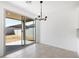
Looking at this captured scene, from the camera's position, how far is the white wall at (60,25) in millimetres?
2977

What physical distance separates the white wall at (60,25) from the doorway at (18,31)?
0.43 m

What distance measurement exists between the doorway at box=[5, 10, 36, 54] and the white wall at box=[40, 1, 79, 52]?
426 millimetres

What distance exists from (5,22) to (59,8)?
1782 millimetres

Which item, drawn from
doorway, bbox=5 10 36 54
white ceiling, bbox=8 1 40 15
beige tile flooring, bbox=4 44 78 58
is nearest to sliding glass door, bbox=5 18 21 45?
doorway, bbox=5 10 36 54

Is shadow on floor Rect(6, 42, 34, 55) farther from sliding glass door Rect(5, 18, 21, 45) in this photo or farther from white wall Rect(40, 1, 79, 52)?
white wall Rect(40, 1, 79, 52)

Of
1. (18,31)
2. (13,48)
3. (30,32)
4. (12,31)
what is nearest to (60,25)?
(30,32)

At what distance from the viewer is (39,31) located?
10.5 ft

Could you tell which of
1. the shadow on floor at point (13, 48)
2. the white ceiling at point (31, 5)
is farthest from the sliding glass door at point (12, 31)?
the white ceiling at point (31, 5)

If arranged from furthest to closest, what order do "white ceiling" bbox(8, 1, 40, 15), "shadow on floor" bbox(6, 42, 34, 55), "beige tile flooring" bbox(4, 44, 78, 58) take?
"shadow on floor" bbox(6, 42, 34, 55), "beige tile flooring" bbox(4, 44, 78, 58), "white ceiling" bbox(8, 1, 40, 15)

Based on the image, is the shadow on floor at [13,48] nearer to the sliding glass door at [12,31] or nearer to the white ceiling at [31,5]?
the sliding glass door at [12,31]

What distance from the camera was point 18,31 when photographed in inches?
134

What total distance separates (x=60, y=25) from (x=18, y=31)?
1326mm

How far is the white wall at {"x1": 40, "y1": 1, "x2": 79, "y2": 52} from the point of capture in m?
2.98

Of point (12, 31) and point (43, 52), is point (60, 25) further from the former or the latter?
point (12, 31)
